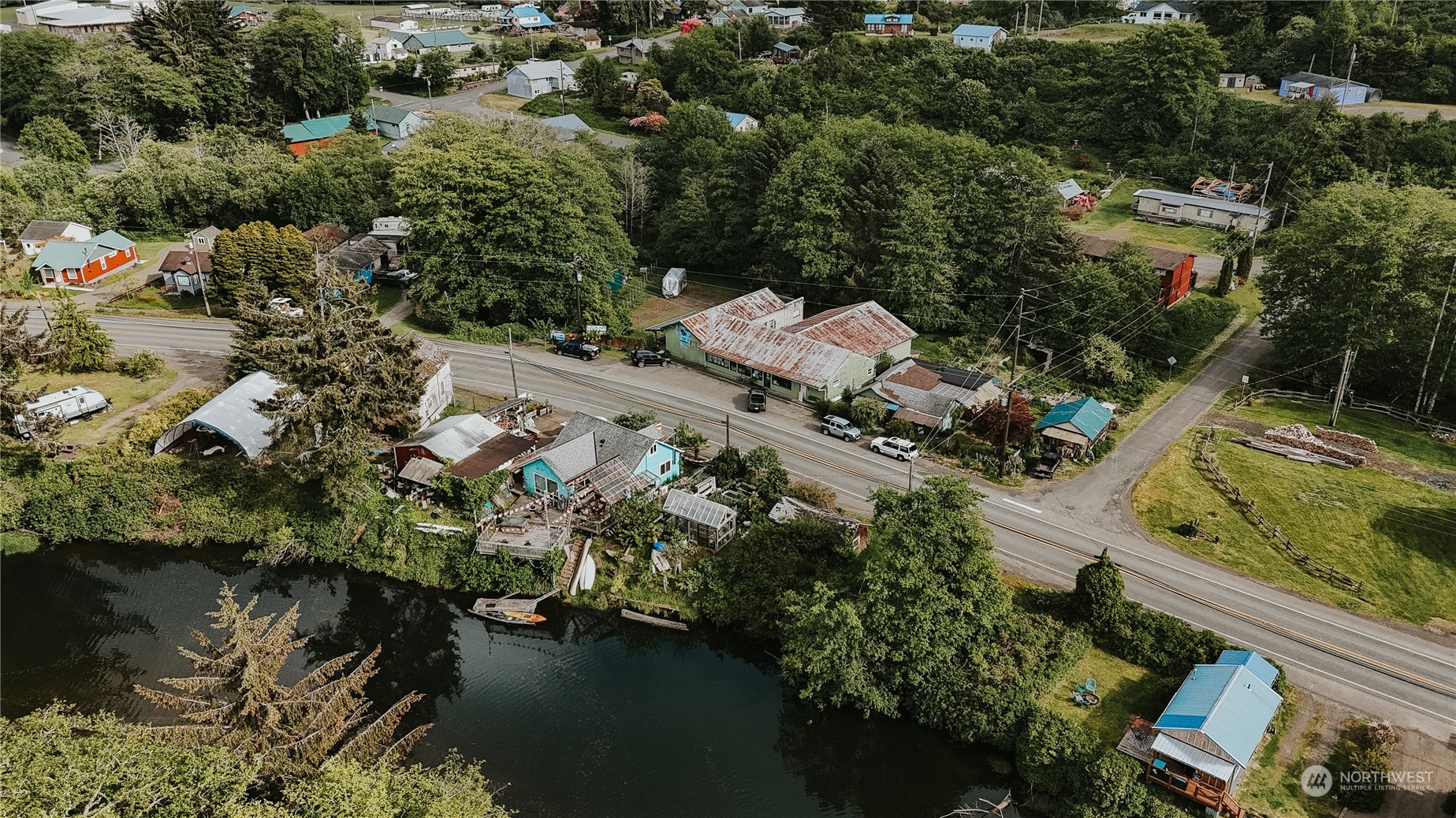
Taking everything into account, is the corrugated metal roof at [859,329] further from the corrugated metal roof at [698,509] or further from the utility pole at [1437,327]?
the utility pole at [1437,327]

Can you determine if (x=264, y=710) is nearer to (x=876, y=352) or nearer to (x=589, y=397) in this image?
(x=589, y=397)

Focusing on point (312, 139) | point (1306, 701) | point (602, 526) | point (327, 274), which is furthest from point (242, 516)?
point (312, 139)

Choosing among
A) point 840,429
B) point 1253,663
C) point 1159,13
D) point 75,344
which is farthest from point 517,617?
point 1159,13

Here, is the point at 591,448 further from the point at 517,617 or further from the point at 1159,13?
the point at 1159,13

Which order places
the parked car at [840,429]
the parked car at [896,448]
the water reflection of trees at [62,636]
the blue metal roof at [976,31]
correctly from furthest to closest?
the blue metal roof at [976,31]
the parked car at [840,429]
the parked car at [896,448]
the water reflection of trees at [62,636]

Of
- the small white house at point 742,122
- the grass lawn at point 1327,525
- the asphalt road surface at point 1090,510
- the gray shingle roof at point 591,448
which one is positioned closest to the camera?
the asphalt road surface at point 1090,510

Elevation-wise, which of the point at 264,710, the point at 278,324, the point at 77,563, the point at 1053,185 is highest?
the point at 1053,185

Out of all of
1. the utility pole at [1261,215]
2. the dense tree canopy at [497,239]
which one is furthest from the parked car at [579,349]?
the utility pole at [1261,215]
